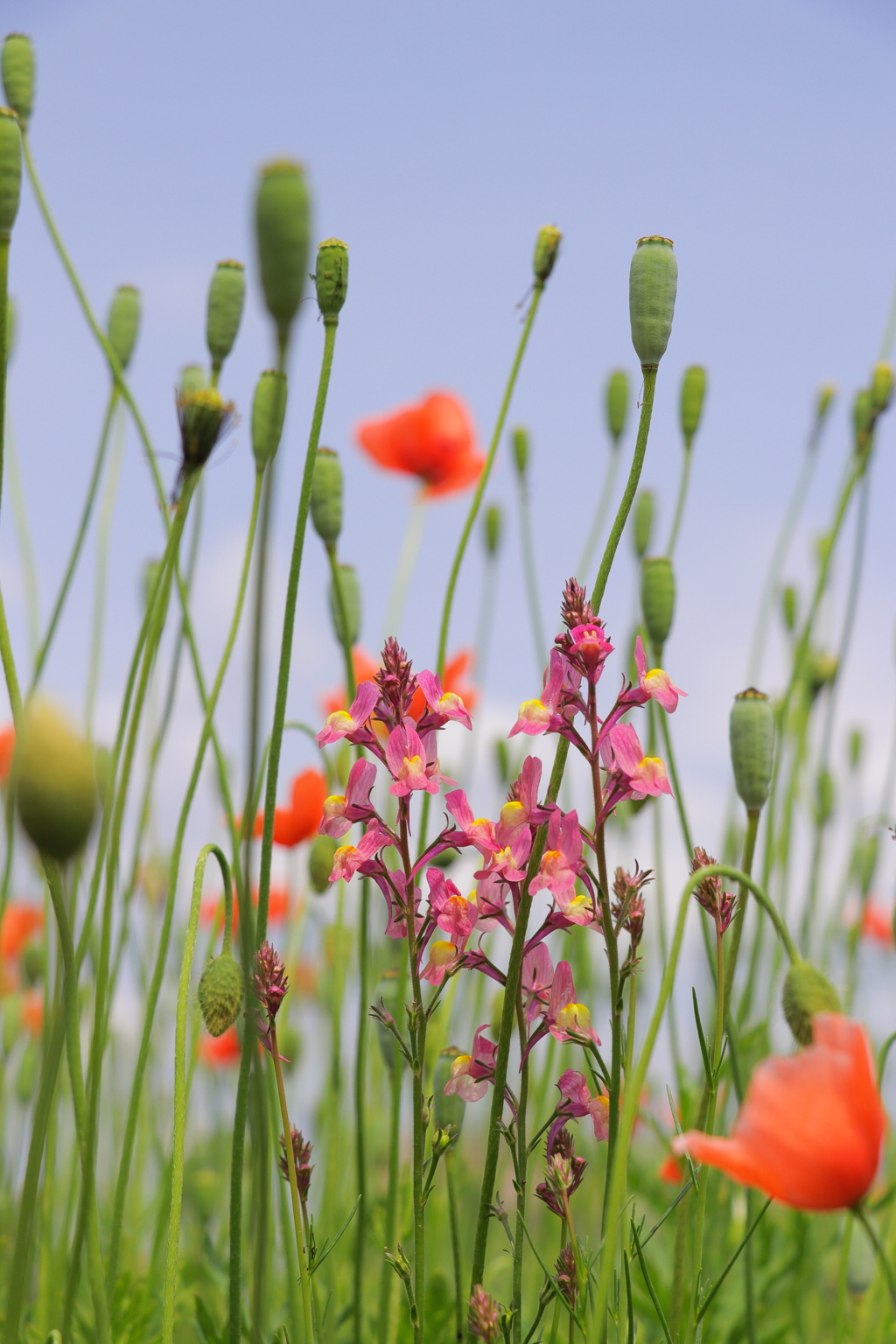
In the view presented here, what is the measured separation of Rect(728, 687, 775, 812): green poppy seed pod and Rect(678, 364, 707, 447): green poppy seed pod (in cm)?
48

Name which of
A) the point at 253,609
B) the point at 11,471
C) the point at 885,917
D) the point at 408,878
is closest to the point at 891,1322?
the point at 408,878

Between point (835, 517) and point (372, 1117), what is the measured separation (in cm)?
117

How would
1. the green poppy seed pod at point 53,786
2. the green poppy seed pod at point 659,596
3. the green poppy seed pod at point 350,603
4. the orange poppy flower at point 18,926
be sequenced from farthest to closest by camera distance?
the orange poppy flower at point 18,926, the green poppy seed pod at point 350,603, the green poppy seed pod at point 659,596, the green poppy seed pod at point 53,786

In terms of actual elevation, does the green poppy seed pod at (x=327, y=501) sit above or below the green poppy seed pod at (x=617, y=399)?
below

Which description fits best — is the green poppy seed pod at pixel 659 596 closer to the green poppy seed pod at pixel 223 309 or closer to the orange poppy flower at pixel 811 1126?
the green poppy seed pod at pixel 223 309

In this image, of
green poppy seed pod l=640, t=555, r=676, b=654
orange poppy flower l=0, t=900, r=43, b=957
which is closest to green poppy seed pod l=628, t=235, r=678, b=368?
green poppy seed pod l=640, t=555, r=676, b=654

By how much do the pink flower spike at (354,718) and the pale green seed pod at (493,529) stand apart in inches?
35.6

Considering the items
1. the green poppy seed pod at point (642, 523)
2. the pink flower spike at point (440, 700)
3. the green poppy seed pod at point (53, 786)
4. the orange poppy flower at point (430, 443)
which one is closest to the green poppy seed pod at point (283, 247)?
the green poppy seed pod at point (53, 786)

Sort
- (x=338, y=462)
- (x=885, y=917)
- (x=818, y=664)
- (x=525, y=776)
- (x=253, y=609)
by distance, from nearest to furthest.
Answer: (x=253, y=609)
(x=525, y=776)
(x=338, y=462)
(x=818, y=664)
(x=885, y=917)

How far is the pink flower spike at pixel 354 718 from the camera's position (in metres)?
0.72

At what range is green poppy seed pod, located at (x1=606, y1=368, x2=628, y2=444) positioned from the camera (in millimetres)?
1360

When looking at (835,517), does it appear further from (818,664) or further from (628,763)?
(628,763)

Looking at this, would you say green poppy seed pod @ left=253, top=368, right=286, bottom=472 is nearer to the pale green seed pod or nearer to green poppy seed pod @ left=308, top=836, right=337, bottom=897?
green poppy seed pod @ left=308, top=836, right=337, bottom=897

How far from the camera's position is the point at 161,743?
3.74ft
